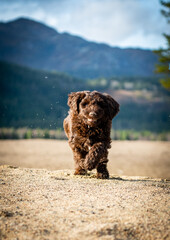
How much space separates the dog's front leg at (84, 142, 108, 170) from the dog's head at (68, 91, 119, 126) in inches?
21.3

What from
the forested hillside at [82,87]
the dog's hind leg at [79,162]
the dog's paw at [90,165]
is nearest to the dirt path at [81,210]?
the dog's paw at [90,165]

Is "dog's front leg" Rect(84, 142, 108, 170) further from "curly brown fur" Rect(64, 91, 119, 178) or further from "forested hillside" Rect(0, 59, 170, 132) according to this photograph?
"forested hillside" Rect(0, 59, 170, 132)

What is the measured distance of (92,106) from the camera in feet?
16.3

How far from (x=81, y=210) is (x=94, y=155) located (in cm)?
171

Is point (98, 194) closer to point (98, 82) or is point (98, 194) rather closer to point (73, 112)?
point (73, 112)

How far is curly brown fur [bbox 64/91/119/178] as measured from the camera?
5.08 meters

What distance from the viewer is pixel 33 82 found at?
166 ft

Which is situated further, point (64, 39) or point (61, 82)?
point (64, 39)

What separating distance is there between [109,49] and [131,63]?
42.1 ft

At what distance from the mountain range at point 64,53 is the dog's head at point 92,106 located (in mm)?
87691

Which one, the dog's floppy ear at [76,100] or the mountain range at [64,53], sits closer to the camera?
the dog's floppy ear at [76,100]

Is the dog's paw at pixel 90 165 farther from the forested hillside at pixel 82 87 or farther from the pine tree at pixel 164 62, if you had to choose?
the forested hillside at pixel 82 87

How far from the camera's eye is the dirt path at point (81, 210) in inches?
113

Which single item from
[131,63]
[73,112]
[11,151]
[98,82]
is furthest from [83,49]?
[73,112]
